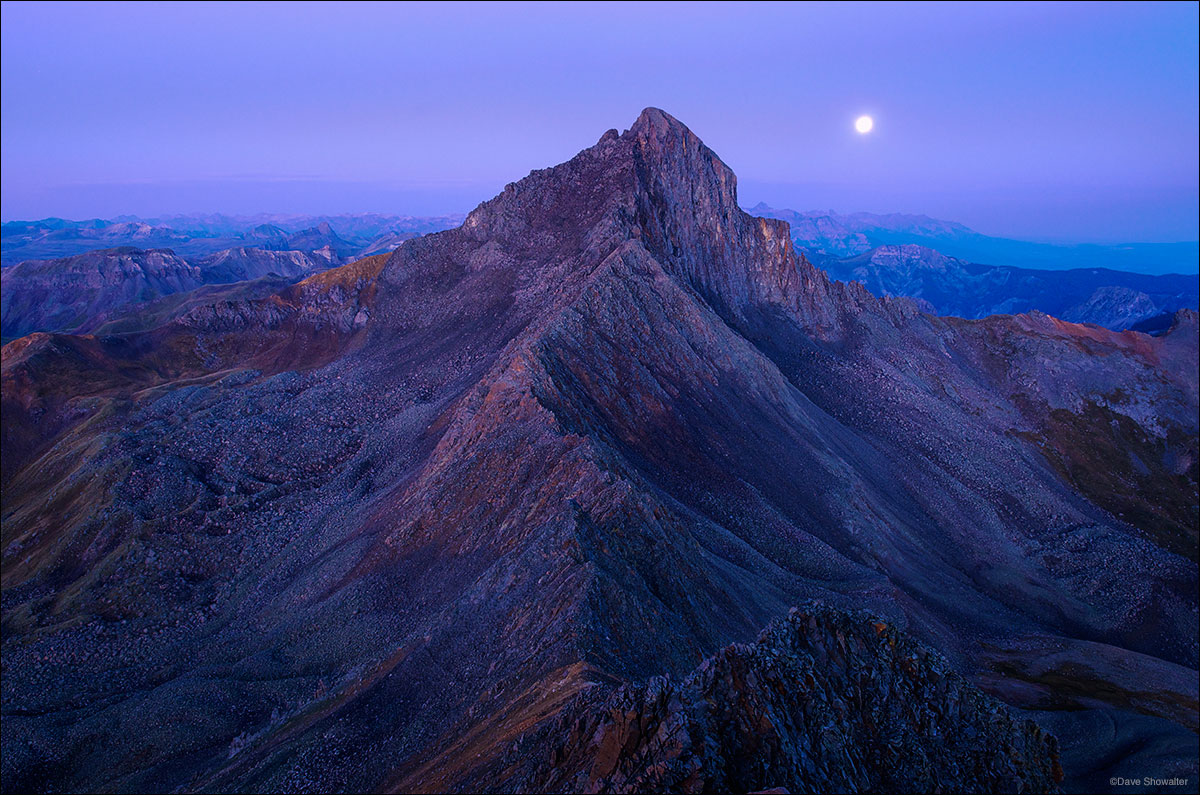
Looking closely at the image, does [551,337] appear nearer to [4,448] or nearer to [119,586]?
[119,586]

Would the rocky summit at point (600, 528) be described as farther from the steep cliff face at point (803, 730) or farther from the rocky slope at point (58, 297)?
the rocky slope at point (58, 297)

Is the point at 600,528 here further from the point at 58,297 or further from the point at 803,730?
the point at 58,297

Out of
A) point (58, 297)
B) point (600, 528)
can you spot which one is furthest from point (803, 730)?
point (58, 297)

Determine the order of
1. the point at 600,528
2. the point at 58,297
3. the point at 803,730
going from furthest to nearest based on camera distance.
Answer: the point at 58,297 → the point at 600,528 → the point at 803,730

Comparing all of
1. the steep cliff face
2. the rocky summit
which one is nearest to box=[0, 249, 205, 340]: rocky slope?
the rocky summit

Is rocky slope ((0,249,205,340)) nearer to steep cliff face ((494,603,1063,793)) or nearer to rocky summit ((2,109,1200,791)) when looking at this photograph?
rocky summit ((2,109,1200,791))

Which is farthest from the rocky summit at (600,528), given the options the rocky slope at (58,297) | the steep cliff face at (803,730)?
the rocky slope at (58,297)

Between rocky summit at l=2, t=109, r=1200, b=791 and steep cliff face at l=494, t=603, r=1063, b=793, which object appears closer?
steep cliff face at l=494, t=603, r=1063, b=793

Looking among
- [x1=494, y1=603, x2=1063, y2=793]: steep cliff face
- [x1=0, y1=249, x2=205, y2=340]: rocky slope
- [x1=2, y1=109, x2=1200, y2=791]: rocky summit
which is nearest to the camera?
[x1=494, y1=603, x2=1063, y2=793]: steep cliff face

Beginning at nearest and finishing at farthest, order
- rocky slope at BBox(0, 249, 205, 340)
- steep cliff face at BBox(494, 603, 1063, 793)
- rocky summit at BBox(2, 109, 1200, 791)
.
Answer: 1. steep cliff face at BBox(494, 603, 1063, 793)
2. rocky summit at BBox(2, 109, 1200, 791)
3. rocky slope at BBox(0, 249, 205, 340)
